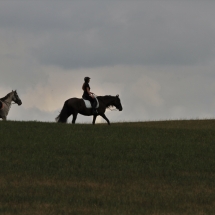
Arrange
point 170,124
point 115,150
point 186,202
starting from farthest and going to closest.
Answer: point 170,124 < point 115,150 < point 186,202

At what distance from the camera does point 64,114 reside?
32.8 meters

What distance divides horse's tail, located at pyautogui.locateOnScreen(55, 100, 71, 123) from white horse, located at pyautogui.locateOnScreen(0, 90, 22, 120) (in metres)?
2.82

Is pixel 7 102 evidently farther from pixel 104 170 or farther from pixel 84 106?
pixel 104 170

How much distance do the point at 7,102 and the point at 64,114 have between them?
348 centimetres

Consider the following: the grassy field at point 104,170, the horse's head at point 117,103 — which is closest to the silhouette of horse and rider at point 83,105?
the horse's head at point 117,103

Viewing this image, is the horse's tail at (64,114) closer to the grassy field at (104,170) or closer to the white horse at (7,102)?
the grassy field at (104,170)

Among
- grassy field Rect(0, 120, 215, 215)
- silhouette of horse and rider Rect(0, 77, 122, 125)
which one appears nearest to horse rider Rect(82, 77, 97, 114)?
silhouette of horse and rider Rect(0, 77, 122, 125)

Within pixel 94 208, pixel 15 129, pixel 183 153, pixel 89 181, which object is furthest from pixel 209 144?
pixel 94 208

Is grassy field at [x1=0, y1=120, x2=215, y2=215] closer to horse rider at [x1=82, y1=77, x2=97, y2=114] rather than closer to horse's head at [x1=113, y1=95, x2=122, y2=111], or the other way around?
horse rider at [x1=82, y1=77, x2=97, y2=114]

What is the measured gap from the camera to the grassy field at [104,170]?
1484 centimetres

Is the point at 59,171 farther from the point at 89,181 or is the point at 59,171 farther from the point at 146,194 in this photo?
the point at 146,194

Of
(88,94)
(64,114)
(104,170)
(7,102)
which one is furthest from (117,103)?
(104,170)

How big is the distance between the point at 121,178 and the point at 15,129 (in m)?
11.4

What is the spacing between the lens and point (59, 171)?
20125 millimetres
